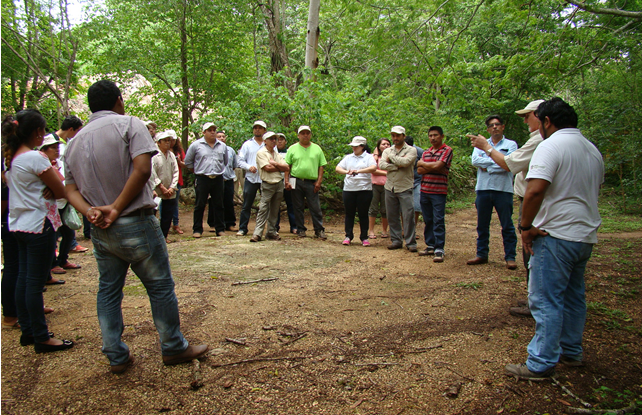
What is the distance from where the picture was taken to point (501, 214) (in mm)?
6035

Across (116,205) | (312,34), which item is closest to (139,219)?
Answer: (116,205)

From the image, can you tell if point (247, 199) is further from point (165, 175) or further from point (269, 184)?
point (165, 175)

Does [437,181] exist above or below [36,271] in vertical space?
above

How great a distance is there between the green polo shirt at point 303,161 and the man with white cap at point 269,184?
0.16m

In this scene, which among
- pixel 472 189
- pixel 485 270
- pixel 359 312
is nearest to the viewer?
pixel 359 312

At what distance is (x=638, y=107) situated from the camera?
11.9 metres

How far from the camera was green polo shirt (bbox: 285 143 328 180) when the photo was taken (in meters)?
8.16

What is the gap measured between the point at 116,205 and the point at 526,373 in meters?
3.07

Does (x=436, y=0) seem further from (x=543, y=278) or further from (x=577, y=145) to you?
(x=543, y=278)

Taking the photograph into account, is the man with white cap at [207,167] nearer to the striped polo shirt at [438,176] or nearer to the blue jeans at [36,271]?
the striped polo shirt at [438,176]

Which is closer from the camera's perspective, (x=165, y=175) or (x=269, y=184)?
(x=165, y=175)

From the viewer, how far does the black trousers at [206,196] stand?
8.46 m

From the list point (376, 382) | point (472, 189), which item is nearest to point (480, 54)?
point (472, 189)

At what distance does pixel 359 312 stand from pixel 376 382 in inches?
51.5
